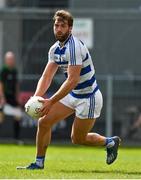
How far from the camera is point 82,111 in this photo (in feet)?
40.0

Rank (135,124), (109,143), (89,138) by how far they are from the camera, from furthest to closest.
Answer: (135,124) < (109,143) < (89,138)

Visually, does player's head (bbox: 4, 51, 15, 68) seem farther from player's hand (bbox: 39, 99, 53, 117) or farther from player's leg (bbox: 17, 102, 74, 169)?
player's hand (bbox: 39, 99, 53, 117)

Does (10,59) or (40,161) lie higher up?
A: (40,161)

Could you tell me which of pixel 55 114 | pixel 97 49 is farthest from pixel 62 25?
pixel 97 49

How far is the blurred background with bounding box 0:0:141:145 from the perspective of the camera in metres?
22.4

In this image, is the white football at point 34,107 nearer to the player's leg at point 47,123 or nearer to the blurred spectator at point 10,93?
the player's leg at point 47,123

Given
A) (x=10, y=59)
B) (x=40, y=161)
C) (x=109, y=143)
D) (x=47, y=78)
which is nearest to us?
(x=40, y=161)

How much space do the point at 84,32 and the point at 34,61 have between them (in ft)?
4.90

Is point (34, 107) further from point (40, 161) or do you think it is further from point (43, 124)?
point (40, 161)

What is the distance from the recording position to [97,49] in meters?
23.1

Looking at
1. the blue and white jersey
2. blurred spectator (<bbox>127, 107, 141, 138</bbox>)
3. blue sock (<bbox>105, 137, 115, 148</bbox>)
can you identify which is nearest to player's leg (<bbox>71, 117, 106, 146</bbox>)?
blue sock (<bbox>105, 137, 115, 148</bbox>)

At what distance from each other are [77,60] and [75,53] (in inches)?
4.0

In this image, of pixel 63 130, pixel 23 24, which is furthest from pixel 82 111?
pixel 23 24

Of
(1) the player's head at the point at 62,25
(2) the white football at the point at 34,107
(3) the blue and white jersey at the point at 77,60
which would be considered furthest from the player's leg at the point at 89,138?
(1) the player's head at the point at 62,25
